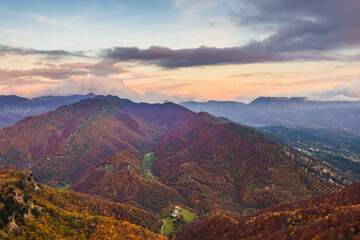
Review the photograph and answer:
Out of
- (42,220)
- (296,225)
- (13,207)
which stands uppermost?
(13,207)

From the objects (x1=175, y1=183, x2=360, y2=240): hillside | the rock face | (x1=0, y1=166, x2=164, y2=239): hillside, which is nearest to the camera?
(x1=175, y1=183, x2=360, y2=240): hillside

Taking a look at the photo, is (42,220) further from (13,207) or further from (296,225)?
(296,225)

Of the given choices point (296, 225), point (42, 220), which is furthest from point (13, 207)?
point (296, 225)

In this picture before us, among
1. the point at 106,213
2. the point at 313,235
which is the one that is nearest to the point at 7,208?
the point at 106,213

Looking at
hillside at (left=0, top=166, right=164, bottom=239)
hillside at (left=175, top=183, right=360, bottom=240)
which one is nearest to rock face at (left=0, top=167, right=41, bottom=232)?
hillside at (left=0, top=166, right=164, bottom=239)

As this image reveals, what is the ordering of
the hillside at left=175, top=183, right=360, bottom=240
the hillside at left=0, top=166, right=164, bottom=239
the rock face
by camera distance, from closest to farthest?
the hillside at left=175, top=183, right=360, bottom=240
the rock face
the hillside at left=0, top=166, right=164, bottom=239

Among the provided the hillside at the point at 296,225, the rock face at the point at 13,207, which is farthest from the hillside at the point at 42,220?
the hillside at the point at 296,225

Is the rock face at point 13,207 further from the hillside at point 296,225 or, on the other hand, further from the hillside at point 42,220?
the hillside at point 296,225

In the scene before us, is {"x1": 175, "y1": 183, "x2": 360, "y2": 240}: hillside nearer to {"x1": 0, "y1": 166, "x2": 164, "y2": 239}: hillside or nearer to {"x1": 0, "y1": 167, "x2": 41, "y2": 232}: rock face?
{"x1": 0, "y1": 166, "x2": 164, "y2": 239}: hillside
